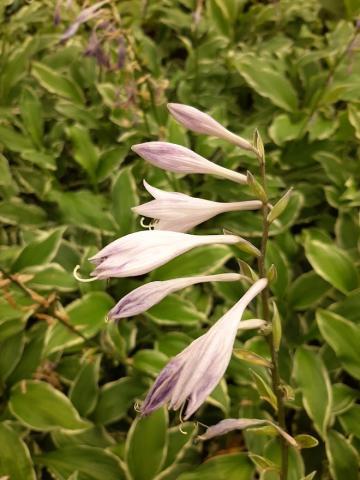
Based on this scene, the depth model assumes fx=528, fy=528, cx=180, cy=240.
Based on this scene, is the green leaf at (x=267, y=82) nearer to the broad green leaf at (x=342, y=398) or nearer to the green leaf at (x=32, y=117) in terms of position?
the green leaf at (x=32, y=117)

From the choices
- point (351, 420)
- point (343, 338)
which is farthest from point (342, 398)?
point (343, 338)

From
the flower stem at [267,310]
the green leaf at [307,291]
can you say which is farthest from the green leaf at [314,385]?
the flower stem at [267,310]

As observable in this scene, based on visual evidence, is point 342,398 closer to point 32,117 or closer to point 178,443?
point 178,443

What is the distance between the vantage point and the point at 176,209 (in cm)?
74

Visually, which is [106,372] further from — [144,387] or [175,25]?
[175,25]

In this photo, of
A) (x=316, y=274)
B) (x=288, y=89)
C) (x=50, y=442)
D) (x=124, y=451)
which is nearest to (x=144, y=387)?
(x=124, y=451)

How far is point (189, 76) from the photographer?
2.48 metres

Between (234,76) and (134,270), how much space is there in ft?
6.85

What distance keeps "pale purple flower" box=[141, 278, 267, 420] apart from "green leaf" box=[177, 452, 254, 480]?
2.54ft

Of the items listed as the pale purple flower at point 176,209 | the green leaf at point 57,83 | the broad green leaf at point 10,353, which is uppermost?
the pale purple flower at point 176,209

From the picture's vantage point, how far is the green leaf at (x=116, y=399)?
1.53m

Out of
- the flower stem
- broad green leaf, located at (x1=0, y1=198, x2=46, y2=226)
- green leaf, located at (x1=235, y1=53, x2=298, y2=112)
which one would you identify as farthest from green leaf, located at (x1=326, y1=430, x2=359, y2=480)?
green leaf, located at (x1=235, y1=53, x2=298, y2=112)

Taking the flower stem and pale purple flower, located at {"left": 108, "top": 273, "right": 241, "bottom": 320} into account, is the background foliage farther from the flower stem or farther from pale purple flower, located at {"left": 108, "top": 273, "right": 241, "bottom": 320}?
pale purple flower, located at {"left": 108, "top": 273, "right": 241, "bottom": 320}

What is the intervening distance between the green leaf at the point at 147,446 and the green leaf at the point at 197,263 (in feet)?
1.43
